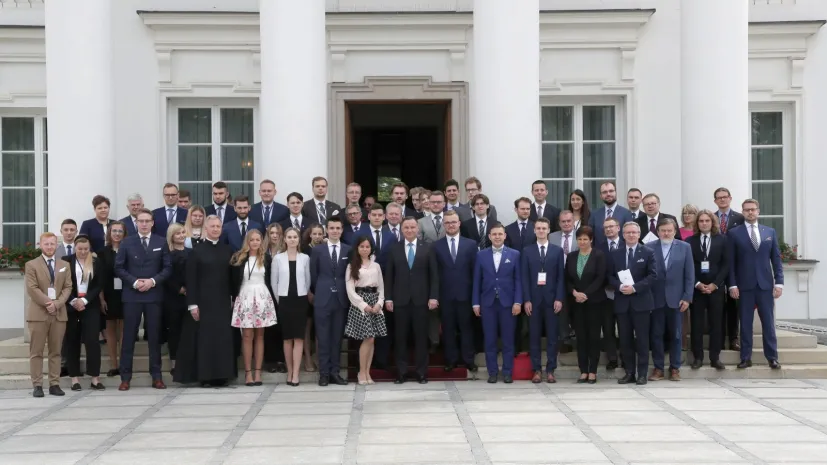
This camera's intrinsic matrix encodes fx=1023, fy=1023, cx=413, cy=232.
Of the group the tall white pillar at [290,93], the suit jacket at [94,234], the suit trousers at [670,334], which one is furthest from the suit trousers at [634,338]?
the suit jacket at [94,234]

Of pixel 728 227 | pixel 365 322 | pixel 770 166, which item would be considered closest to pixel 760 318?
pixel 728 227

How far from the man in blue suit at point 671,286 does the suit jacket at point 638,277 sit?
0.39 feet

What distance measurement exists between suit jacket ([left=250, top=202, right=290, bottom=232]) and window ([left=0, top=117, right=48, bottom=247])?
17.5 feet

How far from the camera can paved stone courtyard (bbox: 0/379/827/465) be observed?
763 cm

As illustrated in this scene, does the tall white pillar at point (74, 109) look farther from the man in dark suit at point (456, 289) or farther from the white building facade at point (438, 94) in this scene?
the man in dark suit at point (456, 289)

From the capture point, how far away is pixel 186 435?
8.49 m

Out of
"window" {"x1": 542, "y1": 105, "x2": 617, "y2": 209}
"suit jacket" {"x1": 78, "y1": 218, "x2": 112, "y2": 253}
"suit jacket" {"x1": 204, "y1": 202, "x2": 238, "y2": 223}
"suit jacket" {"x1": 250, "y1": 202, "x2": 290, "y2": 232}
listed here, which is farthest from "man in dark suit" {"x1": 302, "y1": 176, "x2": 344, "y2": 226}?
"window" {"x1": 542, "y1": 105, "x2": 617, "y2": 209}

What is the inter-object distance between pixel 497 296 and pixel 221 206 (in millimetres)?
3522

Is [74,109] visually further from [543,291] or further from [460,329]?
[543,291]

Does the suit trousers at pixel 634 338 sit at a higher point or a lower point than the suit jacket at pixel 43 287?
lower

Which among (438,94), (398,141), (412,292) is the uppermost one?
(398,141)

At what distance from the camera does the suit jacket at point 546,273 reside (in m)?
11.3

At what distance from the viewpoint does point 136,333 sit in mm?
11266

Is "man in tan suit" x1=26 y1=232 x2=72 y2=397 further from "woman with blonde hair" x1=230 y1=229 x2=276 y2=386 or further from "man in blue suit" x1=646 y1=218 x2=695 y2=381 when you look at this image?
"man in blue suit" x1=646 y1=218 x2=695 y2=381
